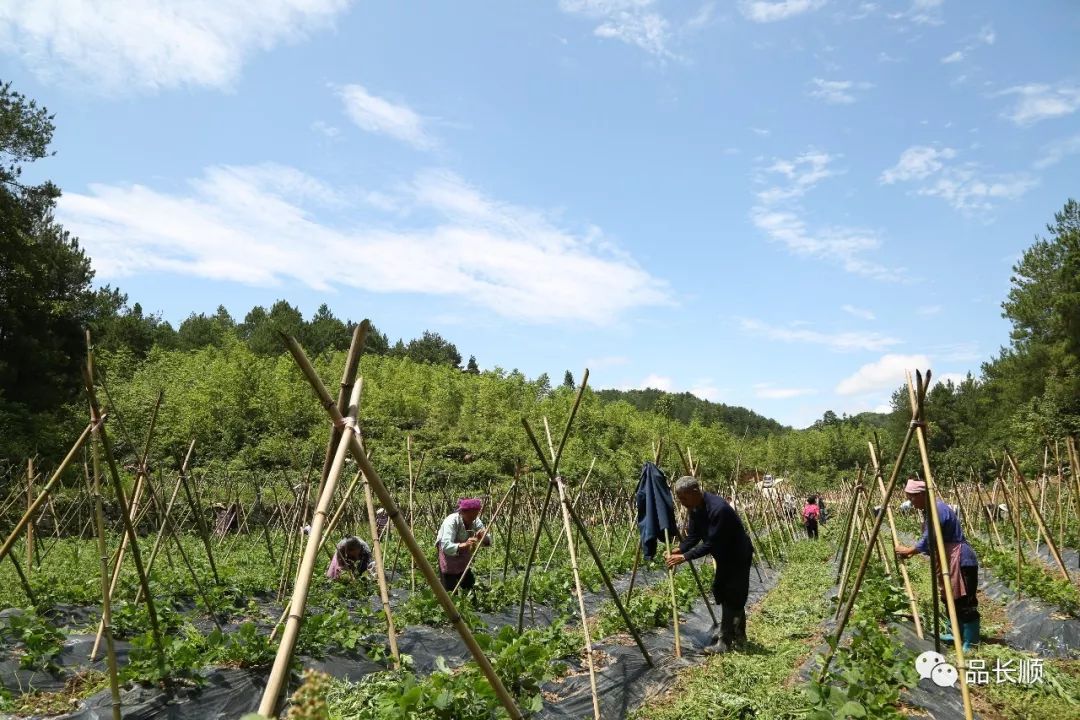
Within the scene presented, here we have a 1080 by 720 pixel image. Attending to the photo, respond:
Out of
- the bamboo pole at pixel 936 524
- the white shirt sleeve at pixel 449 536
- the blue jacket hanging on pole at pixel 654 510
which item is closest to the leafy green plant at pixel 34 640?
the white shirt sleeve at pixel 449 536

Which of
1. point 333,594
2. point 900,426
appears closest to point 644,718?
point 333,594

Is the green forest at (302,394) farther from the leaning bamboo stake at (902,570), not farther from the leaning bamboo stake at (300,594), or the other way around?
the leaning bamboo stake at (300,594)

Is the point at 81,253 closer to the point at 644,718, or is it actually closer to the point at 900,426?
the point at 644,718

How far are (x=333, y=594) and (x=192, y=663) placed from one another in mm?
3172

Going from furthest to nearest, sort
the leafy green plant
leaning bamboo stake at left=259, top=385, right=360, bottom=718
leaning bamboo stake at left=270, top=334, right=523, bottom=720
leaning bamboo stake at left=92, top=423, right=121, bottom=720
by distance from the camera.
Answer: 1. the leafy green plant
2. leaning bamboo stake at left=92, top=423, right=121, bottom=720
3. leaning bamboo stake at left=270, top=334, right=523, bottom=720
4. leaning bamboo stake at left=259, top=385, right=360, bottom=718

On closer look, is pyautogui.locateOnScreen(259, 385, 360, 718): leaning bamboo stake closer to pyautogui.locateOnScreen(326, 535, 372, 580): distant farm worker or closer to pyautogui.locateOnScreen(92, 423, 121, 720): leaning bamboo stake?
pyautogui.locateOnScreen(92, 423, 121, 720): leaning bamboo stake

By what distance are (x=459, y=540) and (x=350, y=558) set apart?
6.69 ft

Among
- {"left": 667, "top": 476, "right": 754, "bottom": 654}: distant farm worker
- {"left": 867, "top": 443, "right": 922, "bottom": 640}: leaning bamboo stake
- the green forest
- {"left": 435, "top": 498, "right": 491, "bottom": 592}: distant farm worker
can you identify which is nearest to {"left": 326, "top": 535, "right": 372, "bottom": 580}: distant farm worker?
{"left": 435, "top": 498, "right": 491, "bottom": 592}: distant farm worker

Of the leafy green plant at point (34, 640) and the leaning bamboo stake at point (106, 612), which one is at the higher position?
the leaning bamboo stake at point (106, 612)

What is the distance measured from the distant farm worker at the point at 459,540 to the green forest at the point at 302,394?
1305 cm

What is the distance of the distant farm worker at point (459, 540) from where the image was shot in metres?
7.86

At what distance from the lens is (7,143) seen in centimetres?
2467

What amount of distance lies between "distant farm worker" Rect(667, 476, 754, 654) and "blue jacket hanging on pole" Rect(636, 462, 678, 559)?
0.57 ft

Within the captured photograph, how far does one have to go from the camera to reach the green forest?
82.0 feet
